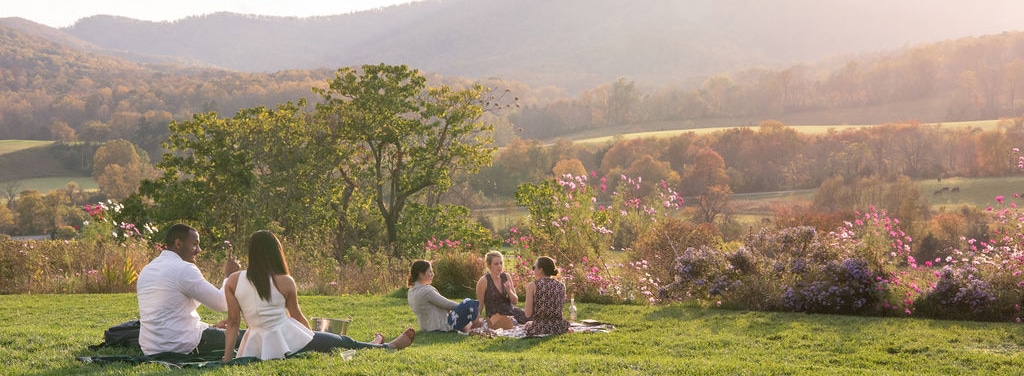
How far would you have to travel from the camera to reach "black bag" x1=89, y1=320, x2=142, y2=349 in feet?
27.1

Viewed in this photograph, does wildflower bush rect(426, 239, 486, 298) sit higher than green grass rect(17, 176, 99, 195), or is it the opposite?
wildflower bush rect(426, 239, 486, 298)

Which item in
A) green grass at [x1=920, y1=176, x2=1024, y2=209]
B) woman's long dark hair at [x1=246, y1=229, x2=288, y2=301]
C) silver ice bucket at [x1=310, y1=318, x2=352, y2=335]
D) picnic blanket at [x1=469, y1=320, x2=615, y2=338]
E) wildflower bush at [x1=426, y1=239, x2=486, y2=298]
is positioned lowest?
green grass at [x1=920, y1=176, x2=1024, y2=209]

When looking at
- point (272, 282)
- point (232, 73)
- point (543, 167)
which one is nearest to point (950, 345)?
point (272, 282)

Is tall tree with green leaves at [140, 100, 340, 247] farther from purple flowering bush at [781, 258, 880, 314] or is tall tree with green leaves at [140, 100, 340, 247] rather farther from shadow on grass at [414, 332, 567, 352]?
purple flowering bush at [781, 258, 880, 314]

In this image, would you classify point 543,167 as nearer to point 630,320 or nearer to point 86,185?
point 86,185

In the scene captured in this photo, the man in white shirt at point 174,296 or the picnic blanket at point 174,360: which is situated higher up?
the man in white shirt at point 174,296

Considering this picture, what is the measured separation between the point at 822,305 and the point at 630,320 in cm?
257

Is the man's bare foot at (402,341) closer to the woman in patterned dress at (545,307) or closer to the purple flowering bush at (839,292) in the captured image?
the woman in patterned dress at (545,307)

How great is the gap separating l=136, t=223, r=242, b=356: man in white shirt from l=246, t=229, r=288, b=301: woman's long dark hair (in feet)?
1.46

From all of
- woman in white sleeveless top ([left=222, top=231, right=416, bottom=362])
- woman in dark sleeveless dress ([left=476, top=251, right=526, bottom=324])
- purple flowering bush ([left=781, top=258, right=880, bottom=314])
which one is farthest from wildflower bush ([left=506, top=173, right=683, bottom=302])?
woman in white sleeveless top ([left=222, top=231, right=416, bottom=362])

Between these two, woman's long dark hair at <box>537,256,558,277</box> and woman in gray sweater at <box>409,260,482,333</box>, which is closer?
woman's long dark hair at <box>537,256,558,277</box>

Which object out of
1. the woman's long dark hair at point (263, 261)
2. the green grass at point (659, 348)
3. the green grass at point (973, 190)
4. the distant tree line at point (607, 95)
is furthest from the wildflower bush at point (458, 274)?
the distant tree line at point (607, 95)

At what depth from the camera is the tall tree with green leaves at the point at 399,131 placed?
2767 cm

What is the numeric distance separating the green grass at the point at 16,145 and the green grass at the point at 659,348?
300ft
